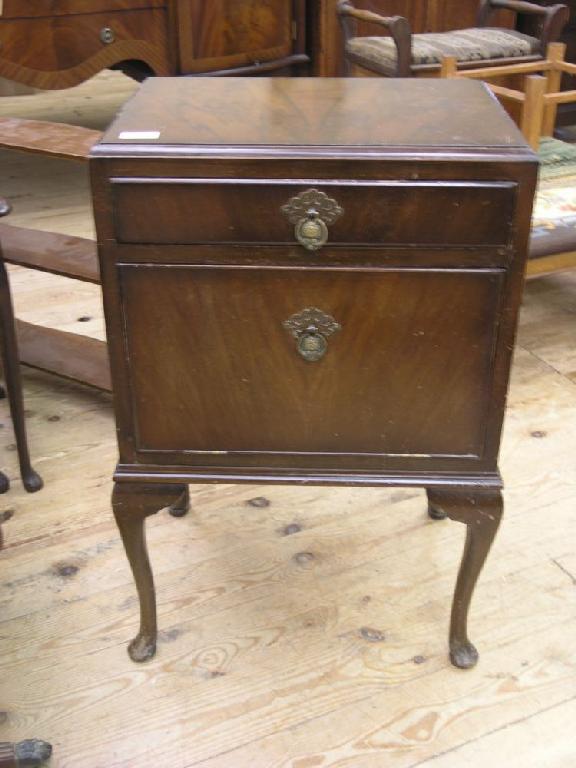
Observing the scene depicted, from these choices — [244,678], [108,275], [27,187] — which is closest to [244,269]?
[108,275]

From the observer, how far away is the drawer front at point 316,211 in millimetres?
1087

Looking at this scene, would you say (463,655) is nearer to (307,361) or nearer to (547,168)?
(307,361)

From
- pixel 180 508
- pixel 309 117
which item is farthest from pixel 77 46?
pixel 309 117

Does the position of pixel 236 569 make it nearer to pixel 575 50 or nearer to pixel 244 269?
pixel 244 269

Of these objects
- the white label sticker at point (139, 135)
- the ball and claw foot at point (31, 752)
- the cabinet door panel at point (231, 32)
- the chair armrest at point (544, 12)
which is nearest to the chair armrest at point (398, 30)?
the cabinet door panel at point (231, 32)

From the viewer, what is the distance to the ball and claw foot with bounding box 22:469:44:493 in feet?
6.19

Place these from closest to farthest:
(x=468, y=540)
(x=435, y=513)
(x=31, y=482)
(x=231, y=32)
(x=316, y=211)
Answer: (x=316, y=211), (x=468, y=540), (x=435, y=513), (x=31, y=482), (x=231, y=32)

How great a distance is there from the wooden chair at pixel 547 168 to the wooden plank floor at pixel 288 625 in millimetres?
388

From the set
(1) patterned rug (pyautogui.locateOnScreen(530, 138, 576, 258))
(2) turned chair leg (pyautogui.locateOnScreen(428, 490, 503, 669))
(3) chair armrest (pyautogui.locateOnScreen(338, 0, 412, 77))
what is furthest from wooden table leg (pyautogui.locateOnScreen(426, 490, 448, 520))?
(3) chair armrest (pyautogui.locateOnScreen(338, 0, 412, 77))

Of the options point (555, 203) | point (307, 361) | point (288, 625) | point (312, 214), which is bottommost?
point (288, 625)

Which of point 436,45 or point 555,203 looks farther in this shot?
point 436,45

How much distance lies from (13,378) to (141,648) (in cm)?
65

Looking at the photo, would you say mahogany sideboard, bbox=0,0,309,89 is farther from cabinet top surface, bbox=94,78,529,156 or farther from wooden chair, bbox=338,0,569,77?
cabinet top surface, bbox=94,78,529,156

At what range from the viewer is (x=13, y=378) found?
6.02ft
